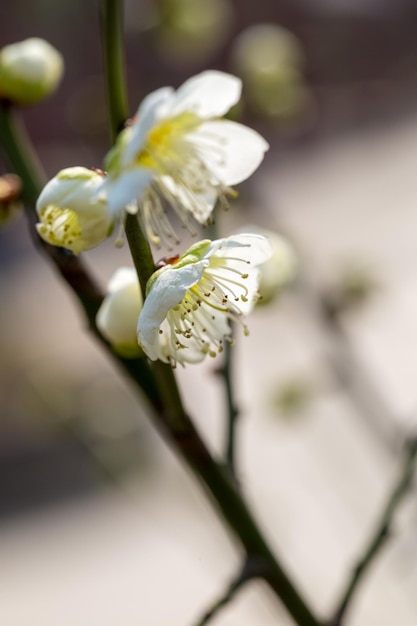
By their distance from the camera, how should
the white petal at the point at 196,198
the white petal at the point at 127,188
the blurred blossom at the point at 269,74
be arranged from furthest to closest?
1. the blurred blossom at the point at 269,74
2. the white petal at the point at 196,198
3. the white petal at the point at 127,188

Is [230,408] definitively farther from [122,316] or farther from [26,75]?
[26,75]

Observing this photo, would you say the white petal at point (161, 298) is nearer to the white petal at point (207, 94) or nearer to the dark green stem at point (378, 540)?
the white petal at point (207, 94)

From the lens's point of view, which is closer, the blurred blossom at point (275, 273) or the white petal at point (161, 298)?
the white petal at point (161, 298)

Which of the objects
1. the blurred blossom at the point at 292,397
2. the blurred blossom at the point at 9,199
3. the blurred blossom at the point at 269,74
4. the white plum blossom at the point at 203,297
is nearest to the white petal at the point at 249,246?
the white plum blossom at the point at 203,297

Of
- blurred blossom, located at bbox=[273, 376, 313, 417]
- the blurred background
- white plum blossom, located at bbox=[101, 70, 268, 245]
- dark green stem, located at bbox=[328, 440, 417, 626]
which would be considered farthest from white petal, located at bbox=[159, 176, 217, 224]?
blurred blossom, located at bbox=[273, 376, 313, 417]

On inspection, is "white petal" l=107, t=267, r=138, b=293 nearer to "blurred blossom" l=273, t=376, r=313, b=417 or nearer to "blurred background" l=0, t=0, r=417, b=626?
"blurred background" l=0, t=0, r=417, b=626

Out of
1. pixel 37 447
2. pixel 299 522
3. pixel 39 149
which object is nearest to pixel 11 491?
pixel 37 447
